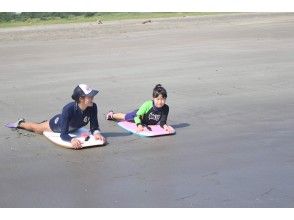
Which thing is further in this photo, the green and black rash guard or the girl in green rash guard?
the green and black rash guard

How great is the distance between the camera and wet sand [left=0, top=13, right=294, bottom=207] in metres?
5.23

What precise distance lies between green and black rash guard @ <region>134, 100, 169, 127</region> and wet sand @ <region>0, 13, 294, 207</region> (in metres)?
0.30

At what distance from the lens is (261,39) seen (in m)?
20.9

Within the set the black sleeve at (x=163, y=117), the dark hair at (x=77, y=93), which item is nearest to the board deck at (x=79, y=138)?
the dark hair at (x=77, y=93)

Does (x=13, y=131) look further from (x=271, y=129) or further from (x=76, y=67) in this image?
(x=76, y=67)

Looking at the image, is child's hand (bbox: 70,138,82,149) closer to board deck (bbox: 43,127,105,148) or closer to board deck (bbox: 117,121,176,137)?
board deck (bbox: 43,127,105,148)

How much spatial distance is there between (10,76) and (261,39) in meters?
10.4

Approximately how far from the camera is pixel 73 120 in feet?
24.0

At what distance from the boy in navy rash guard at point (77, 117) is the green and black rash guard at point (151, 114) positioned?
71 cm

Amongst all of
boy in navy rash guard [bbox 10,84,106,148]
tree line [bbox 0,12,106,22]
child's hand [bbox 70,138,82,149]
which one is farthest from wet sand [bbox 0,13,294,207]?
tree line [bbox 0,12,106,22]

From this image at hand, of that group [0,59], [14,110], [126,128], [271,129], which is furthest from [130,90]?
[0,59]

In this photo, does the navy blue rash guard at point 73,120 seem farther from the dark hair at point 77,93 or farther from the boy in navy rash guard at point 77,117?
the dark hair at point 77,93

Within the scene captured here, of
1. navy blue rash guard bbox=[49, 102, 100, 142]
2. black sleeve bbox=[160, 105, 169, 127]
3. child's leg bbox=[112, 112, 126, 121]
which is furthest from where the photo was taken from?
child's leg bbox=[112, 112, 126, 121]

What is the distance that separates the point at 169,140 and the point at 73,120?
125 centimetres
